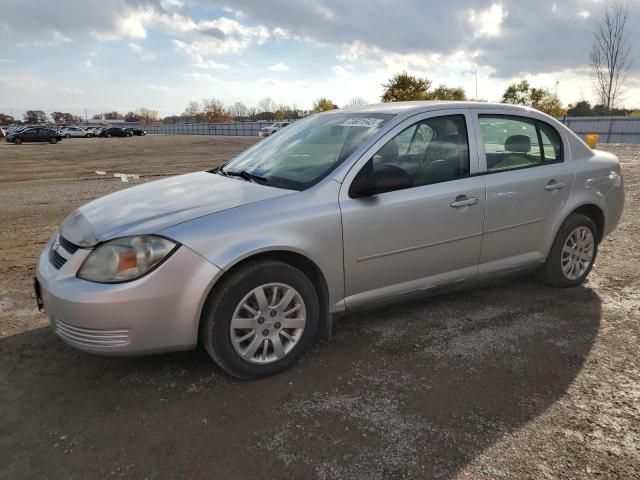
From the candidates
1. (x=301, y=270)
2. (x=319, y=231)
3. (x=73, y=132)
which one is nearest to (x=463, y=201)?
(x=319, y=231)

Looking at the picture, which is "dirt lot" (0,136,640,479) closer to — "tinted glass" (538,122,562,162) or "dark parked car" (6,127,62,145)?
"tinted glass" (538,122,562,162)

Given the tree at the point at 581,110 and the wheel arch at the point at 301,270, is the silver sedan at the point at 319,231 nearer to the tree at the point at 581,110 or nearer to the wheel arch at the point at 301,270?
the wheel arch at the point at 301,270

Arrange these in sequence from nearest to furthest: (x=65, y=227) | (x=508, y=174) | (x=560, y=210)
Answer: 1. (x=65, y=227)
2. (x=508, y=174)
3. (x=560, y=210)

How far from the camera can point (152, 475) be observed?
227cm

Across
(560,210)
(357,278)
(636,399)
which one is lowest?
(636,399)

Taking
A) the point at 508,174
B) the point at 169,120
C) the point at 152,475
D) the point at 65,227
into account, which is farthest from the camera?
the point at 169,120

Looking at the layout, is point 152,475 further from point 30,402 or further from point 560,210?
point 560,210

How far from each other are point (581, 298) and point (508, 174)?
1369 millimetres

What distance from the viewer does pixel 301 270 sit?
320 cm

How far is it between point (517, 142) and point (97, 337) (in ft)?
11.3

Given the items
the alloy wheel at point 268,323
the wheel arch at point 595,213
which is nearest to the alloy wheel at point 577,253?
the wheel arch at point 595,213

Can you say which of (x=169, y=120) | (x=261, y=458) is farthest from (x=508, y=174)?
(x=169, y=120)

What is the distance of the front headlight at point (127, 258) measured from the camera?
8.87 feet

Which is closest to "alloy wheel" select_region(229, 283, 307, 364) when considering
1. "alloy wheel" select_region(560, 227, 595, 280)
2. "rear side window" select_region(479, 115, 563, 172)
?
"rear side window" select_region(479, 115, 563, 172)
